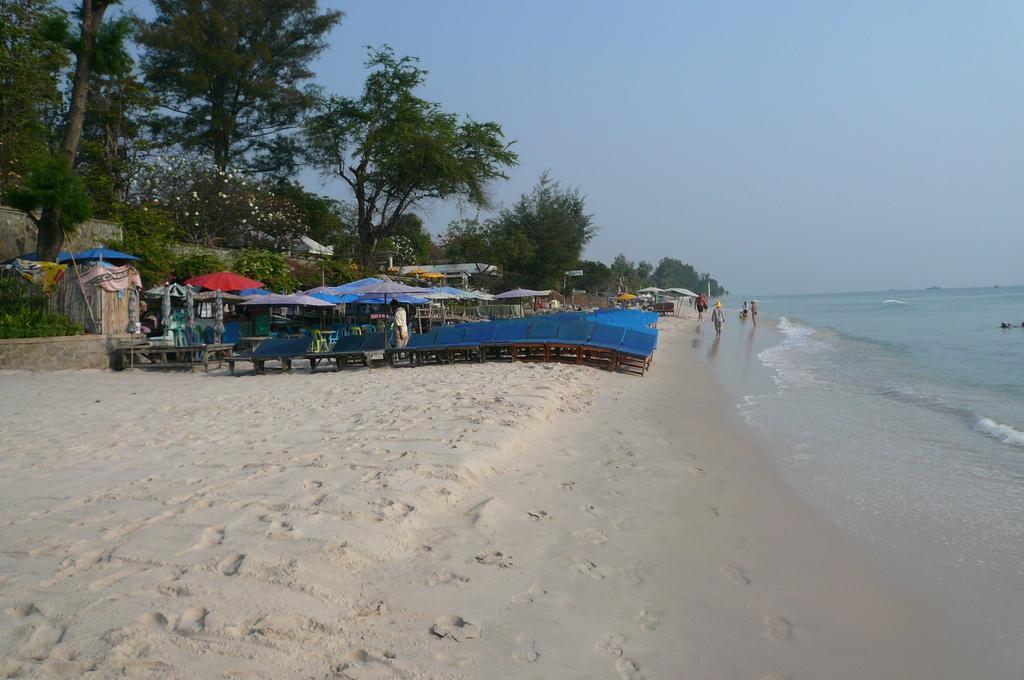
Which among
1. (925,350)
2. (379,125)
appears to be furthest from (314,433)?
(379,125)

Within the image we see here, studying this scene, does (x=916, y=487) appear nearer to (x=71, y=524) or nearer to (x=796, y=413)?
(x=796, y=413)

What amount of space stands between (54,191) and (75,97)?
328cm

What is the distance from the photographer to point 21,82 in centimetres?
1952

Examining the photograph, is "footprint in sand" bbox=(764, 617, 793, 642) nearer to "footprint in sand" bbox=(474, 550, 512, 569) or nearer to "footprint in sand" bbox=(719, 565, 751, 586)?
"footprint in sand" bbox=(719, 565, 751, 586)

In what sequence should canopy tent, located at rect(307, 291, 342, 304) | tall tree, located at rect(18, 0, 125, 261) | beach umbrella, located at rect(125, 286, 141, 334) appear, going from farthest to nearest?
canopy tent, located at rect(307, 291, 342, 304) < beach umbrella, located at rect(125, 286, 141, 334) < tall tree, located at rect(18, 0, 125, 261)

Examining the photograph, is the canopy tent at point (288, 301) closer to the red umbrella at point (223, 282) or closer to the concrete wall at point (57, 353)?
the red umbrella at point (223, 282)

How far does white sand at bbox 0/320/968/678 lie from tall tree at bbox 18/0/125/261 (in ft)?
33.0

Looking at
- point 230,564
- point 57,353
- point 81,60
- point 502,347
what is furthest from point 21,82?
point 230,564

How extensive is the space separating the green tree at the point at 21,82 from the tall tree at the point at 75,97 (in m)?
3.26

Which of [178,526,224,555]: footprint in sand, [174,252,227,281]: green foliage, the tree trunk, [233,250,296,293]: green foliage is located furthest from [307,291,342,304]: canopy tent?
[178,526,224,555]: footprint in sand

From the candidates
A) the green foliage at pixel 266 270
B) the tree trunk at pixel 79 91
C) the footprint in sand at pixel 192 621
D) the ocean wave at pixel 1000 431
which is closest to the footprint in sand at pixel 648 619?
the footprint in sand at pixel 192 621

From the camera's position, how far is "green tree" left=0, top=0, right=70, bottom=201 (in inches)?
754

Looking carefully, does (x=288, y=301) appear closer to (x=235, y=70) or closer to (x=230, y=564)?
(x=230, y=564)

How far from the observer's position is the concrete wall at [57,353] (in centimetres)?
1320
